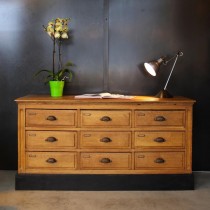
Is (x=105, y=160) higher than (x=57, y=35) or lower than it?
lower

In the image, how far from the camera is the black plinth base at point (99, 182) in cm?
346

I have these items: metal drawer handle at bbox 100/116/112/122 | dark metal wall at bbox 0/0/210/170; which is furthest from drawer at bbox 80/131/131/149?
dark metal wall at bbox 0/0/210/170

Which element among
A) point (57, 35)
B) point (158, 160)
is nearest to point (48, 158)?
point (158, 160)

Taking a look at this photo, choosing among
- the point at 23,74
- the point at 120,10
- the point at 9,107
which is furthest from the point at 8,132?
the point at 120,10

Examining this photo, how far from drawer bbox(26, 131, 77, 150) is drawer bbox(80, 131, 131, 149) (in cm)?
9

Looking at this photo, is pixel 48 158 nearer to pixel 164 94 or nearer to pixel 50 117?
pixel 50 117

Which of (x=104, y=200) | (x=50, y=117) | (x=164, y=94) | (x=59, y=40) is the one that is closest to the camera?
(x=104, y=200)

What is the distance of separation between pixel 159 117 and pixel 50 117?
929mm

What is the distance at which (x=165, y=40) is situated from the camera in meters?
4.00

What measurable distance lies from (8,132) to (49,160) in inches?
31.3

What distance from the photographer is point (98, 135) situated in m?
3.46

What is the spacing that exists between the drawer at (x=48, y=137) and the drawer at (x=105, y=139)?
0.09 metres

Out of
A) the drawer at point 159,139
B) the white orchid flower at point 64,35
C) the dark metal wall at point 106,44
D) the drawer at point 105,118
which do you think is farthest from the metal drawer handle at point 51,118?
the white orchid flower at point 64,35

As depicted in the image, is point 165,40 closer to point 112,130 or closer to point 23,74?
point 112,130
